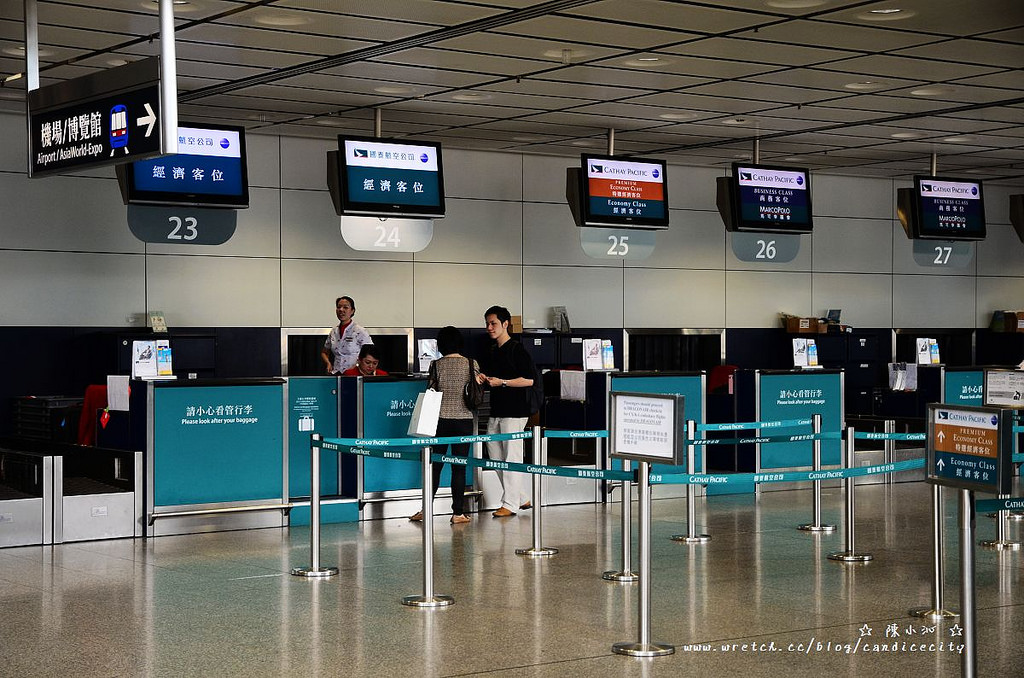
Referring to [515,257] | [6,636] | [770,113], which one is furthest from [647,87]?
[6,636]

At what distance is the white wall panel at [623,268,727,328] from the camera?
15406 mm

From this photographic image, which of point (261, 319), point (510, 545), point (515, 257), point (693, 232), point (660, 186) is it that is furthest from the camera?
point (693, 232)

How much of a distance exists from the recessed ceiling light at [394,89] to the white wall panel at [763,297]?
21.8ft

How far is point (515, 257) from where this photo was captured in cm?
1462

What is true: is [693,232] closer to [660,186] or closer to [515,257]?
[515,257]

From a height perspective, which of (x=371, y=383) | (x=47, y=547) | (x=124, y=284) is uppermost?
(x=124, y=284)

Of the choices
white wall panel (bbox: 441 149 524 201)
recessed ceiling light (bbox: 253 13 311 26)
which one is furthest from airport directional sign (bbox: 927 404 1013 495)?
white wall panel (bbox: 441 149 524 201)

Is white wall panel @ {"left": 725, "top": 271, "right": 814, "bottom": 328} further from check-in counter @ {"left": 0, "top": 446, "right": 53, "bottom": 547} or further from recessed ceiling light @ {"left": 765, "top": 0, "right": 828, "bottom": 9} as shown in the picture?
check-in counter @ {"left": 0, "top": 446, "right": 53, "bottom": 547}

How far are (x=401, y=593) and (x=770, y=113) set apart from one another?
20.4ft

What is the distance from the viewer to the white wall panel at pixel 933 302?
17.5m

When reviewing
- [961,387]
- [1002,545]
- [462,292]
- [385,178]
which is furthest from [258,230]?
[1002,545]

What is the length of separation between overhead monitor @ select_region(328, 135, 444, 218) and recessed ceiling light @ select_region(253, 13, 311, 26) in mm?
2293

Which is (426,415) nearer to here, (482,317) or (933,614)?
(933,614)

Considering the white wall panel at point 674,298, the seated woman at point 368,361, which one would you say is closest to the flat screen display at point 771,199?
the white wall panel at point 674,298
